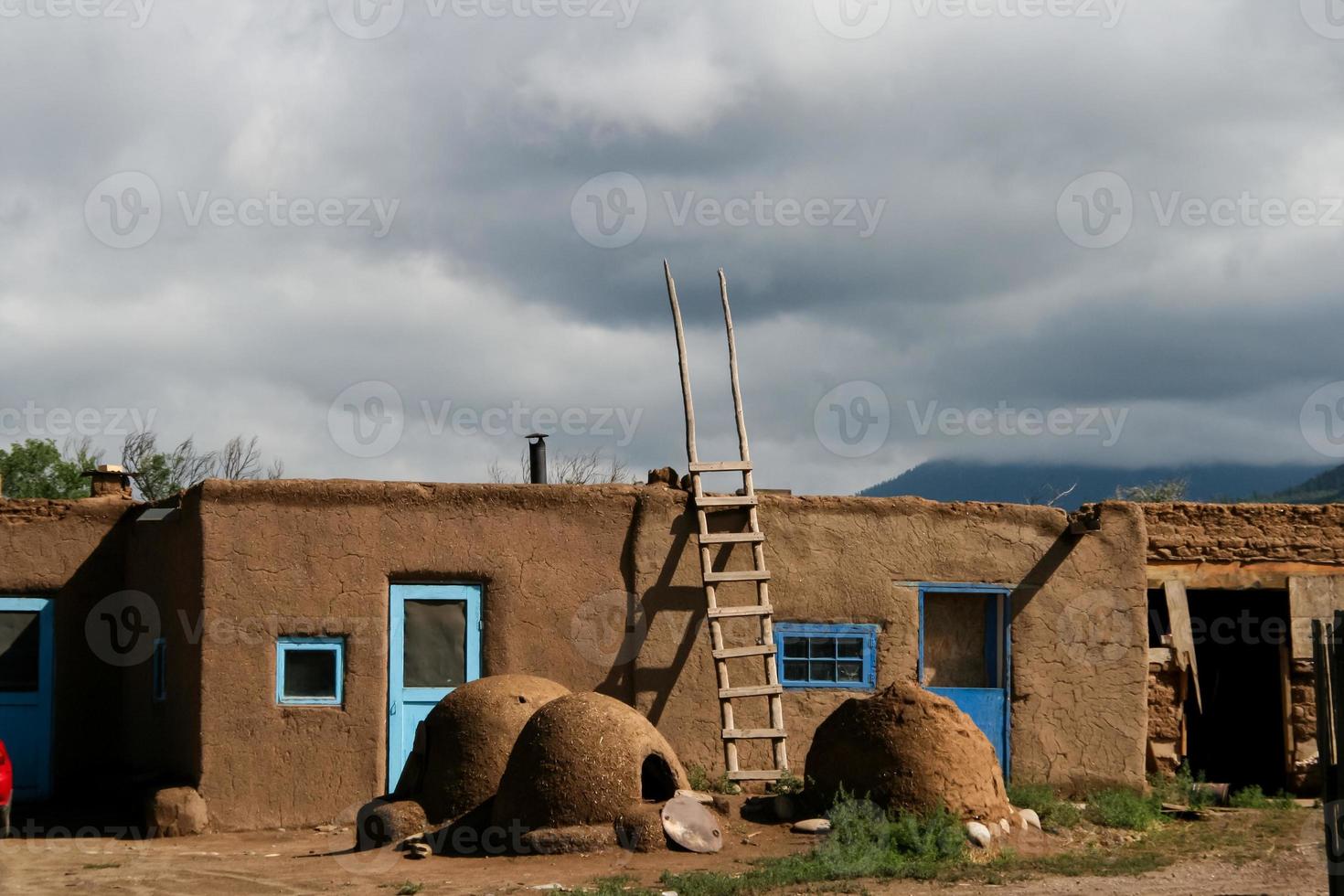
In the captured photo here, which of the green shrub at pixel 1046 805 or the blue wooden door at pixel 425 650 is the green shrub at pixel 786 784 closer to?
the green shrub at pixel 1046 805

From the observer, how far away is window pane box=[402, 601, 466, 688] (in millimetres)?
13617

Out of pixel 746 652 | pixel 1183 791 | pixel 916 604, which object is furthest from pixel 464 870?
pixel 1183 791

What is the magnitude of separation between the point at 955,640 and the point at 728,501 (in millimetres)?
2660

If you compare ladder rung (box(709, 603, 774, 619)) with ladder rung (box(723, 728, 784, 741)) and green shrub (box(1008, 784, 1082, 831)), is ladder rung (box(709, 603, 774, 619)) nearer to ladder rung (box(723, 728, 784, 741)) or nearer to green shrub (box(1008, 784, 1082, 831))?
ladder rung (box(723, 728, 784, 741))

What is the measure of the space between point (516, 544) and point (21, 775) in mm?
5671

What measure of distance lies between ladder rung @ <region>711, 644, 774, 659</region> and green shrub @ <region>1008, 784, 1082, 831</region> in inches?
95.9

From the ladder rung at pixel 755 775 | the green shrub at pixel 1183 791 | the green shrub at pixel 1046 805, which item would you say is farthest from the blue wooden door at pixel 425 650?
the green shrub at pixel 1183 791

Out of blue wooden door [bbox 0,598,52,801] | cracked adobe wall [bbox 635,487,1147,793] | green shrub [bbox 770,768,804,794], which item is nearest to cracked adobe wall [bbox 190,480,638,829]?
cracked adobe wall [bbox 635,487,1147,793]

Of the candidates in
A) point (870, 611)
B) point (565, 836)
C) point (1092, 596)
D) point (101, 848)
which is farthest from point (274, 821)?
point (1092, 596)

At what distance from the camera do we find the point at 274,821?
13156 mm

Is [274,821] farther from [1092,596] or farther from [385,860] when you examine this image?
[1092,596]

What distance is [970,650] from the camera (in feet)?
46.9

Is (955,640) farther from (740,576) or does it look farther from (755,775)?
(755,775)

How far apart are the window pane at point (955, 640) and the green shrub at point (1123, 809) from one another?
1465 mm
